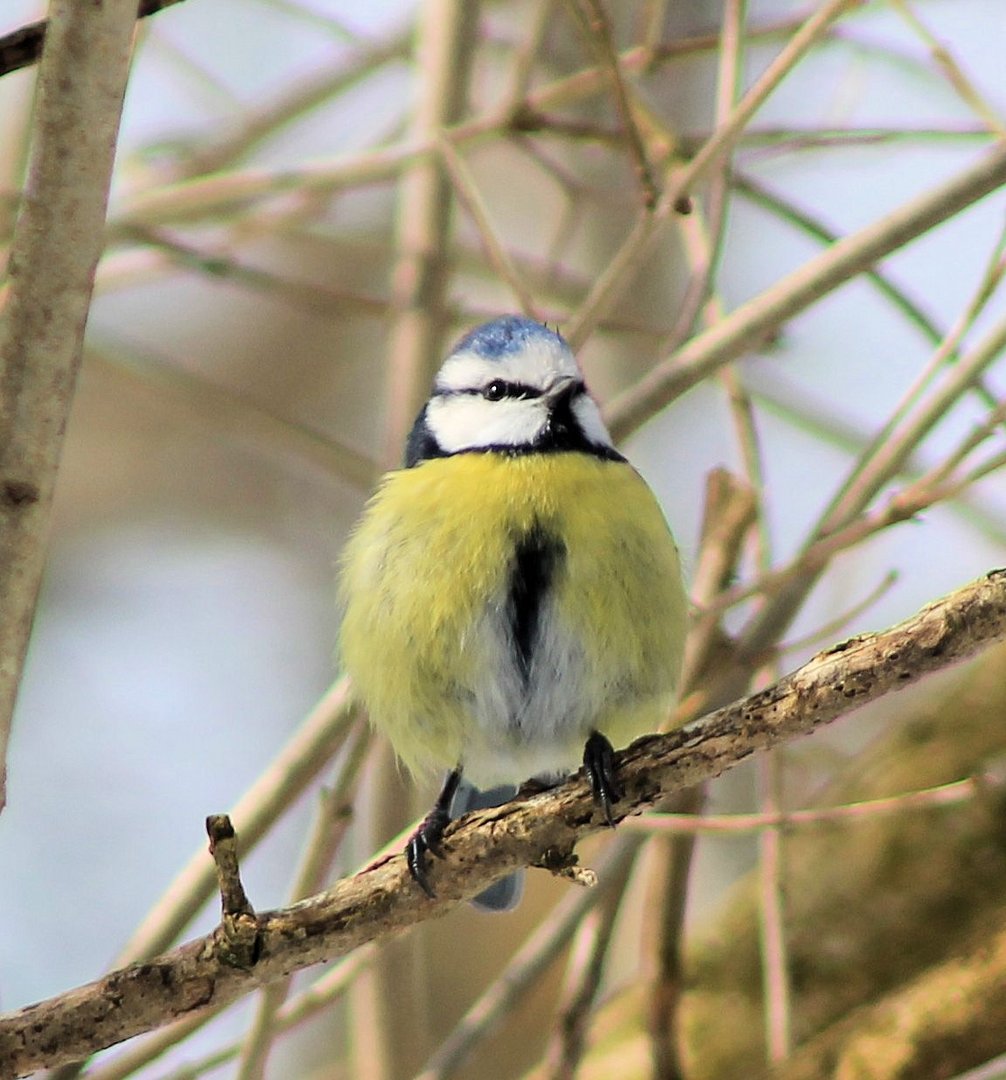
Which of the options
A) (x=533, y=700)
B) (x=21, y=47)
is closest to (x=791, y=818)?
(x=533, y=700)

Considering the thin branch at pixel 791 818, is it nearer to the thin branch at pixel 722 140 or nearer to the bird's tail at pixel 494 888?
the bird's tail at pixel 494 888

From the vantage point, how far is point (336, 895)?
5.59 feet

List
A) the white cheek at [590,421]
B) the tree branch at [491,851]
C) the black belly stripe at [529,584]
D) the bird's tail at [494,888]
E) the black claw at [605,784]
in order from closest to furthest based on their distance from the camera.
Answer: the tree branch at [491,851] → the black claw at [605,784] → the black belly stripe at [529,584] → the white cheek at [590,421] → the bird's tail at [494,888]

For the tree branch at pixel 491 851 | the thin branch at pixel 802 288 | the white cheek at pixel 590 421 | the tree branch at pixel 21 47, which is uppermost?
the white cheek at pixel 590 421

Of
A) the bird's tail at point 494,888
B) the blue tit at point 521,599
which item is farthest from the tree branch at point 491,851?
the bird's tail at point 494,888

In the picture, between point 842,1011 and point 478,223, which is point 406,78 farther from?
point 842,1011

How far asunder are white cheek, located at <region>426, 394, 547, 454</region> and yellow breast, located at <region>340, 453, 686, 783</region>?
0.06 meters

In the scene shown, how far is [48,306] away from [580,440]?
1.14m

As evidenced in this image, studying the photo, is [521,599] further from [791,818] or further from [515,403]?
[791,818]

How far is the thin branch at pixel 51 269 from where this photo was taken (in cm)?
121

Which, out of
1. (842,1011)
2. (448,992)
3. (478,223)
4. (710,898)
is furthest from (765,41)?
(448,992)

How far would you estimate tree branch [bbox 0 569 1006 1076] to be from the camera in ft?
4.89

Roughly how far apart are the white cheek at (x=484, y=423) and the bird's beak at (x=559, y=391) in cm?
2

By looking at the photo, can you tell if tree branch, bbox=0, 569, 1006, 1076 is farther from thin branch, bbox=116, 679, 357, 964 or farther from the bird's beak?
the bird's beak
